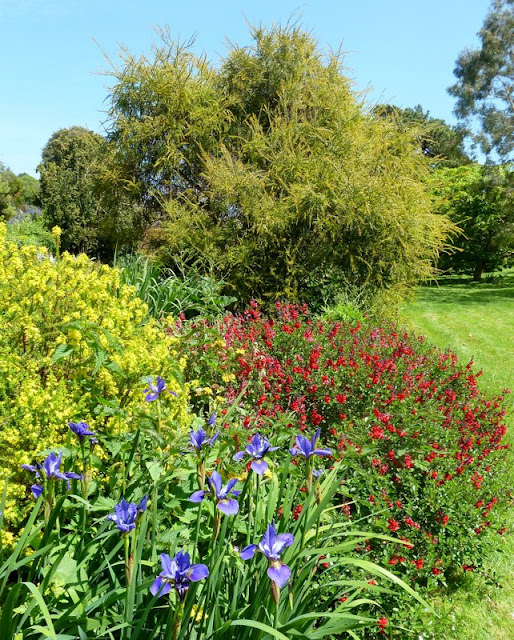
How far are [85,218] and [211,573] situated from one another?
20802 mm

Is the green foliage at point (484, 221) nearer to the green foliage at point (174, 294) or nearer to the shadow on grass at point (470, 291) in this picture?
the shadow on grass at point (470, 291)

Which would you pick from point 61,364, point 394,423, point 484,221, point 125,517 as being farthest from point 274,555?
point 484,221

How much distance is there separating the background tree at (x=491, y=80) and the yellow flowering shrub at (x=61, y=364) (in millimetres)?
19404

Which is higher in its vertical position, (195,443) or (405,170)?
(405,170)

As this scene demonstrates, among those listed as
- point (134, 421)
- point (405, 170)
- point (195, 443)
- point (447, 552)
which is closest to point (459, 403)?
point (447, 552)

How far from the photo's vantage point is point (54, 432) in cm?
241

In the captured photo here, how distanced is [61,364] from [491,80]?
71.3ft

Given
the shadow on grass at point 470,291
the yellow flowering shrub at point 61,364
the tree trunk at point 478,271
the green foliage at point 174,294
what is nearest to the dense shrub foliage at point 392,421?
the yellow flowering shrub at point 61,364

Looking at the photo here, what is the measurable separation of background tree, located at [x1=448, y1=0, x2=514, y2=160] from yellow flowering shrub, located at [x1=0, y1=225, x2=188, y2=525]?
19404 mm

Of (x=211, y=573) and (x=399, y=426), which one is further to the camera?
(x=399, y=426)

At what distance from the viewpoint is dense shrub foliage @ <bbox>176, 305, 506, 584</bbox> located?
291 centimetres

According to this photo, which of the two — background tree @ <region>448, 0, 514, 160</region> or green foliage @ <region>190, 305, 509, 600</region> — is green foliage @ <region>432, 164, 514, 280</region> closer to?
background tree @ <region>448, 0, 514, 160</region>

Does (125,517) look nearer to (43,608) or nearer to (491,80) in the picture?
(43,608)

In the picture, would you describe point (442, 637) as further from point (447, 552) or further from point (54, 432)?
point (54, 432)
